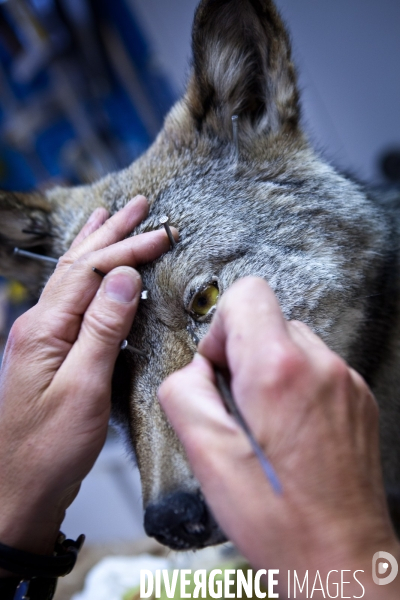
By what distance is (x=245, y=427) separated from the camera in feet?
3.17

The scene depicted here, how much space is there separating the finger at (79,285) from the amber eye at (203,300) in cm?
26

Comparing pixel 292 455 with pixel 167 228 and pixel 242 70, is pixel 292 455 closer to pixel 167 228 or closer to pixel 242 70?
pixel 167 228

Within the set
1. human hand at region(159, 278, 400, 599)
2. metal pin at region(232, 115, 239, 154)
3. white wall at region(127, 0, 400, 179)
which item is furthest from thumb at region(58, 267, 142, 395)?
white wall at region(127, 0, 400, 179)

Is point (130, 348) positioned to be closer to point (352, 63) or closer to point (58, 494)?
point (58, 494)

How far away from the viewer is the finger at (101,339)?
4.75ft

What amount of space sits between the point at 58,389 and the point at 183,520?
1.76 ft

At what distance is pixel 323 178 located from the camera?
6.79 feet

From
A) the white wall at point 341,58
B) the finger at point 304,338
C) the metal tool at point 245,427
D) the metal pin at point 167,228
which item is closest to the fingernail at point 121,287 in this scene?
the metal pin at point 167,228

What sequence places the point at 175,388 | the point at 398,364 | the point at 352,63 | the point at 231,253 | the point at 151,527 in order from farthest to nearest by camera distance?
1. the point at 352,63
2. the point at 398,364
3. the point at 231,253
4. the point at 151,527
5. the point at 175,388

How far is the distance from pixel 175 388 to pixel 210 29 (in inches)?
64.3

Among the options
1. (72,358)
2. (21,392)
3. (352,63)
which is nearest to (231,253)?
(72,358)

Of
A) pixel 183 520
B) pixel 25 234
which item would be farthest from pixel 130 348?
pixel 25 234

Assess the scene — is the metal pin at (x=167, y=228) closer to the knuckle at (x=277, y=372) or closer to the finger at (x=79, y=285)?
the finger at (x=79, y=285)

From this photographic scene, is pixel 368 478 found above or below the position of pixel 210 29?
below
